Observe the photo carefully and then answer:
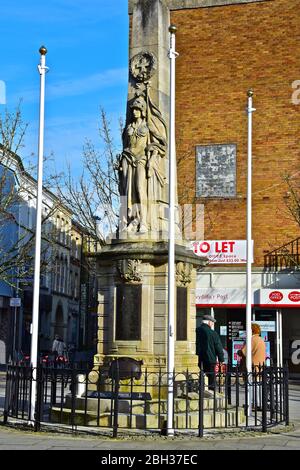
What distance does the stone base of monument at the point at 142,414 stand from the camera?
1155 centimetres

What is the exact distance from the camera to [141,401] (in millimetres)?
12156

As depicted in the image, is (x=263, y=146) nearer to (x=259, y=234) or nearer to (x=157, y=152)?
(x=259, y=234)

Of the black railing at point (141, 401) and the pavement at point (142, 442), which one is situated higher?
the black railing at point (141, 401)

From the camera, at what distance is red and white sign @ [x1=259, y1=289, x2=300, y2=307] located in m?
27.6

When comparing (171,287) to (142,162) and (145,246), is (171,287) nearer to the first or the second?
(145,246)

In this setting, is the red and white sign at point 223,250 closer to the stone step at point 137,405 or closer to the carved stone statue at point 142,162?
the carved stone statue at point 142,162

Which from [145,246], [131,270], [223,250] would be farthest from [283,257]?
[131,270]

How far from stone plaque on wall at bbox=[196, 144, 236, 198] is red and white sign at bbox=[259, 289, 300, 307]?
171 inches

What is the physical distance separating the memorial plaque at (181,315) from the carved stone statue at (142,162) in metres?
1.32

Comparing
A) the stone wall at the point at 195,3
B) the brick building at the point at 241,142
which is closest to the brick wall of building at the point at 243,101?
the brick building at the point at 241,142

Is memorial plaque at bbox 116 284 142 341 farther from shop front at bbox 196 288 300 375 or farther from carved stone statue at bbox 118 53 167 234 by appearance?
shop front at bbox 196 288 300 375

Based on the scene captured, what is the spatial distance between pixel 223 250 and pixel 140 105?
15836mm

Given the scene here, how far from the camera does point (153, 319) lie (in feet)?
43.0

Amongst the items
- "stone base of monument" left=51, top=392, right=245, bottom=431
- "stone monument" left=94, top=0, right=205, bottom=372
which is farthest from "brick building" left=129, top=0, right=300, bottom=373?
"stone base of monument" left=51, top=392, right=245, bottom=431
